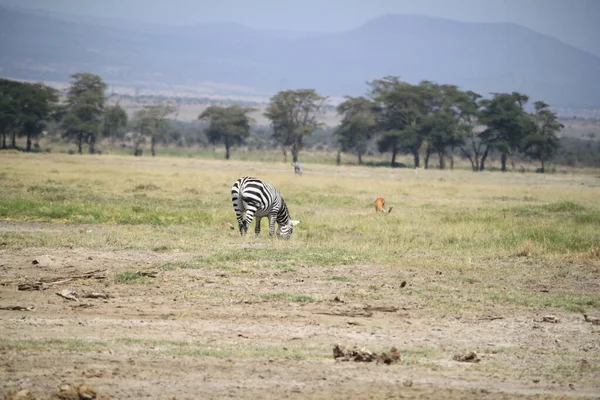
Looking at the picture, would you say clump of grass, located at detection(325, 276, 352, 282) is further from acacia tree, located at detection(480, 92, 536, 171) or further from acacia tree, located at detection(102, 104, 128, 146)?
acacia tree, located at detection(102, 104, 128, 146)

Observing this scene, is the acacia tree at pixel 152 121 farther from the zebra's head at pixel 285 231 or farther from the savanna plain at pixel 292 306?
the zebra's head at pixel 285 231

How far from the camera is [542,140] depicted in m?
77.4

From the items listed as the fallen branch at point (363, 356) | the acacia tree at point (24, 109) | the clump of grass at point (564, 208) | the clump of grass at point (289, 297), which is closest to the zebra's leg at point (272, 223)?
the clump of grass at point (289, 297)

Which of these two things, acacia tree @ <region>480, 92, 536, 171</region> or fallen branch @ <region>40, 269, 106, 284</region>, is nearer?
fallen branch @ <region>40, 269, 106, 284</region>

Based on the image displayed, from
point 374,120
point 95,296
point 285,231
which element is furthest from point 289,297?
point 374,120

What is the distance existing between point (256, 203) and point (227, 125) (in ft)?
242

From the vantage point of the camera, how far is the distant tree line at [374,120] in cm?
7900

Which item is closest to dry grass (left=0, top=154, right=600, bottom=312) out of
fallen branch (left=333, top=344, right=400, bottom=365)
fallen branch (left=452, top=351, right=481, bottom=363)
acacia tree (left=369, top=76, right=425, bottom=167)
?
fallen branch (left=452, top=351, right=481, bottom=363)

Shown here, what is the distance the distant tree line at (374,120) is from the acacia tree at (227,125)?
11cm

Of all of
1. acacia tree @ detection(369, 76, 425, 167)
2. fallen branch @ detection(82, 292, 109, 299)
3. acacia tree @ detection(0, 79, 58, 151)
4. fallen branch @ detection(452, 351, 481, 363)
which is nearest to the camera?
fallen branch @ detection(452, 351, 481, 363)

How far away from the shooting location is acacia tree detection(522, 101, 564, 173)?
77375mm

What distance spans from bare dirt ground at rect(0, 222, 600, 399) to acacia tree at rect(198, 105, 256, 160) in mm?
78425

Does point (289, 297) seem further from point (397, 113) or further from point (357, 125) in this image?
point (397, 113)

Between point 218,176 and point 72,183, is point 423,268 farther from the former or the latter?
point 218,176
